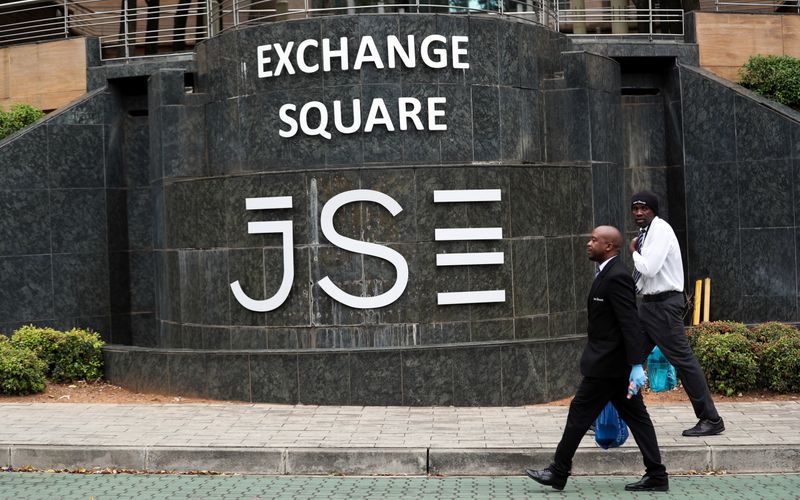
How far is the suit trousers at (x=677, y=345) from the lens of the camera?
9.12 m

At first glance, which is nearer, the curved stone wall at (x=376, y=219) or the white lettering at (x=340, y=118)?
the curved stone wall at (x=376, y=219)

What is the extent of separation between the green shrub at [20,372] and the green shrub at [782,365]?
795 centimetres

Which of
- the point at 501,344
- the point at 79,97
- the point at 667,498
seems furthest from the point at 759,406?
the point at 79,97

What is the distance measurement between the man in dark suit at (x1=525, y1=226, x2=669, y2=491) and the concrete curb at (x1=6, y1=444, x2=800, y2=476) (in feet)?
2.65

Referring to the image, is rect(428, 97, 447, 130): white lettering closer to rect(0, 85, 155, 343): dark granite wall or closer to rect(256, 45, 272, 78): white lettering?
rect(256, 45, 272, 78): white lettering

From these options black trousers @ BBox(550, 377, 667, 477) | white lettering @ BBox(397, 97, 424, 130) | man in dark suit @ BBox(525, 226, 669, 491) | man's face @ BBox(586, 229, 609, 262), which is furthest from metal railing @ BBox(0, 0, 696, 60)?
black trousers @ BBox(550, 377, 667, 477)

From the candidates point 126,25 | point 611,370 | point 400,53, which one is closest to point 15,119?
point 126,25

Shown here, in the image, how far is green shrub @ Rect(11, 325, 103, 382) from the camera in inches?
512

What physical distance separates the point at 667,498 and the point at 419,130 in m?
6.37

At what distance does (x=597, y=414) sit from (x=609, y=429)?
0.64m

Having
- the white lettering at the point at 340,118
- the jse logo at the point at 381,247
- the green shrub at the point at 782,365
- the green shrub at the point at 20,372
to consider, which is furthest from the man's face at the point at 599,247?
the green shrub at the point at 20,372

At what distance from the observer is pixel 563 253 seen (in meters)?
13.3

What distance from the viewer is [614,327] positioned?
7.89 meters

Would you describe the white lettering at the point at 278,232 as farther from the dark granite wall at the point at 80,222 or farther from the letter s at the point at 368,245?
the dark granite wall at the point at 80,222
